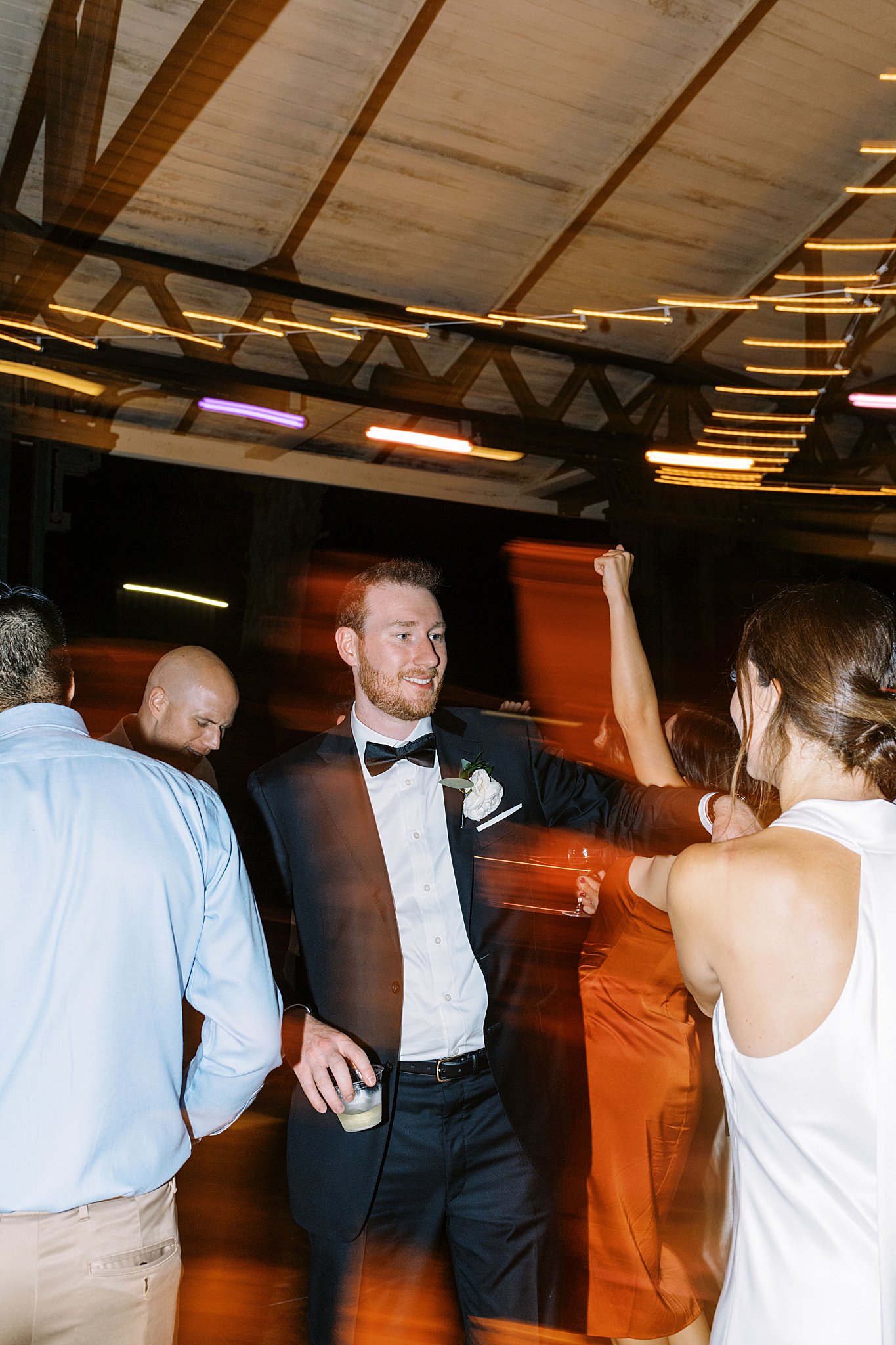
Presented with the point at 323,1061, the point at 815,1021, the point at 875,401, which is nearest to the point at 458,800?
the point at 323,1061

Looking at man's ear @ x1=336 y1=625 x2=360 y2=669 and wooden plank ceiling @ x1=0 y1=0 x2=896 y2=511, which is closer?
man's ear @ x1=336 y1=625 x2=360 y2=669

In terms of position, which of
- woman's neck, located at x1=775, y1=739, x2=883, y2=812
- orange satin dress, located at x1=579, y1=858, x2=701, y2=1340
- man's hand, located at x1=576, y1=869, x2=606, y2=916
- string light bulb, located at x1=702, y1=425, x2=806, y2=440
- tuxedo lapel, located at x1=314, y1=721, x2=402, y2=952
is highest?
string light bulb, located at x1=702, y1=425, x2=806, y2=440

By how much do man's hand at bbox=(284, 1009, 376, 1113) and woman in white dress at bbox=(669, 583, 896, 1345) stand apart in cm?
73

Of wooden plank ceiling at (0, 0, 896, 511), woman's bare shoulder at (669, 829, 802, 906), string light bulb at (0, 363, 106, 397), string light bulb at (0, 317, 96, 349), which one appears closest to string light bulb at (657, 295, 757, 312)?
wooden plank ceiling at (0, 0, 896, 511)

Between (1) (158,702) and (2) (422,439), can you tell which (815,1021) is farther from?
(2) (422,439)

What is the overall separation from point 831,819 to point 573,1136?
51.5 inches

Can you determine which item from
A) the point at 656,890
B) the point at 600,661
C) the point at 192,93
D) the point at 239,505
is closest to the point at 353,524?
the point at 239,505

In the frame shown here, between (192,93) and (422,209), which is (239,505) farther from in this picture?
(192,93)

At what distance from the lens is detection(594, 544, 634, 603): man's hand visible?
7.67 ft

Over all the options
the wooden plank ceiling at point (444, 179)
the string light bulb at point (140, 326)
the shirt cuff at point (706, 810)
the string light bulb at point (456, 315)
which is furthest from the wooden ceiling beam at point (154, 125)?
the shirt cuff at point (706, 810)

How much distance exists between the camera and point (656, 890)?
198 cm

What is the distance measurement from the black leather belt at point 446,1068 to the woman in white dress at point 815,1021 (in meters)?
0.83

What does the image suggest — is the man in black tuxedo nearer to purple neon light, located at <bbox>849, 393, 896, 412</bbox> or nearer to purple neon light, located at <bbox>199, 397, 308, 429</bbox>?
purple neon light, located at <bbox>199, 397, 308, 429</bbox>

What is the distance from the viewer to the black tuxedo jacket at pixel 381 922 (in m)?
2.16
